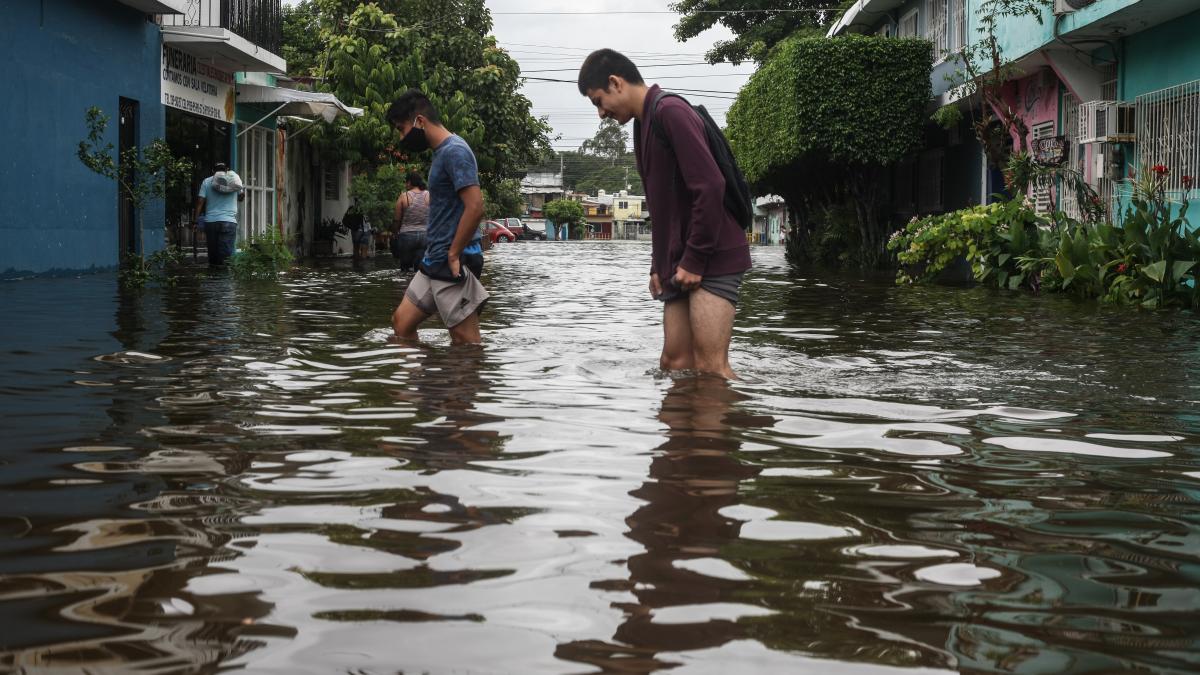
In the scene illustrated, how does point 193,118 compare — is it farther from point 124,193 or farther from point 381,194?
point 381,194

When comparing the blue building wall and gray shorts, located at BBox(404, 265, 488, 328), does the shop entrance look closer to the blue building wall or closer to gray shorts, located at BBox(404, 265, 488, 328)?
the blue building wall

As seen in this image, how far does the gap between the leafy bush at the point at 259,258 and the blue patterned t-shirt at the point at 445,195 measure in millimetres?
10351

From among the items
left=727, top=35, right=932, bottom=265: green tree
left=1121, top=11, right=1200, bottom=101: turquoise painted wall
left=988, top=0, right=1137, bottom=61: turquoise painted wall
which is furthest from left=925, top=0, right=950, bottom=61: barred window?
left=1121, top=11, right=1200, bottom=101: turquoise painted wall

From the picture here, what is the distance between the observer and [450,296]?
814 cm

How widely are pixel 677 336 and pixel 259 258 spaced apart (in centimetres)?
1317

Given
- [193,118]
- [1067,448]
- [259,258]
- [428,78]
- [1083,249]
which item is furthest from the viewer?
[428,78]

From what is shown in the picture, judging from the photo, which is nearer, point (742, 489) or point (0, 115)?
point (742, 489)

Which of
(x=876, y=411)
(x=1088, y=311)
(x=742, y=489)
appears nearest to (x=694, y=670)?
(x=742, y=489)

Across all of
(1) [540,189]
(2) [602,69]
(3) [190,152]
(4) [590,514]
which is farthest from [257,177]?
(1) [540,189]

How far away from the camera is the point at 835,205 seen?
2962cm

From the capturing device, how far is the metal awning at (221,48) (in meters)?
21.0

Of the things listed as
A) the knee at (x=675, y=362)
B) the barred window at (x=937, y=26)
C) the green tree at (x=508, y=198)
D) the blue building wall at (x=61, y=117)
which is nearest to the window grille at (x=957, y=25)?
the barred window at (x=937, y=26)

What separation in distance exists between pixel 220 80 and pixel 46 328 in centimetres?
1559

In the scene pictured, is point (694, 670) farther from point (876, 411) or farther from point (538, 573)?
point (876, 411)
